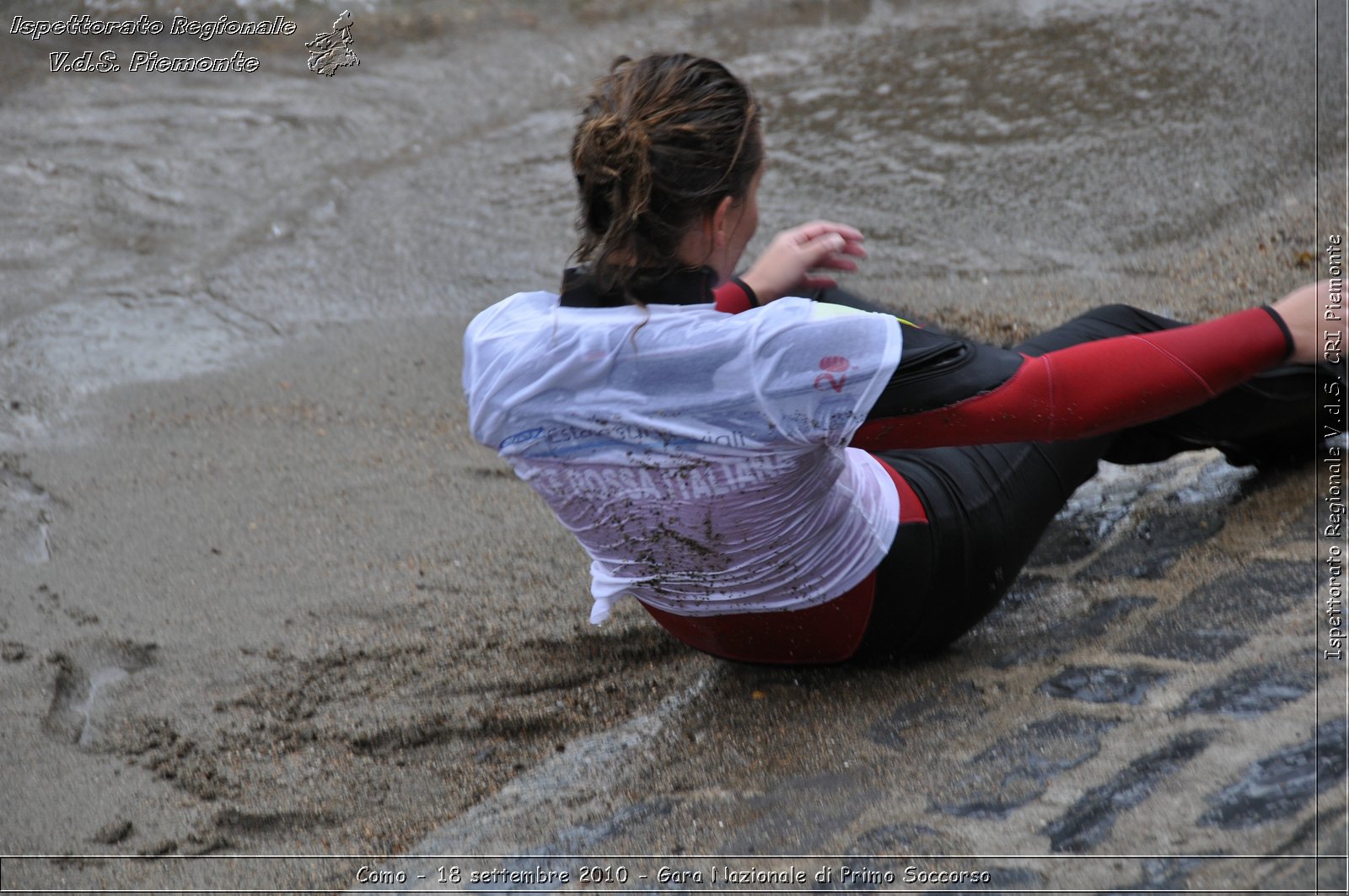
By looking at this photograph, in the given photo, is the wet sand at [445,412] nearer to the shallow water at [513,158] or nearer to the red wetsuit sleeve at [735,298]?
the shallow water at [513,158]

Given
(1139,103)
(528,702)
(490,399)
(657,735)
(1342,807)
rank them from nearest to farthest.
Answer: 1. (1342,807)
2. (490,399)
3. (657,735)
4. (528,702)
5. (1139,103)

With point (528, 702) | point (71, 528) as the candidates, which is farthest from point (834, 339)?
point (71, 528)

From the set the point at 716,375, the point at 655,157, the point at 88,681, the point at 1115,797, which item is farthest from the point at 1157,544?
the point at 88,681

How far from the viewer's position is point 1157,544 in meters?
2.33

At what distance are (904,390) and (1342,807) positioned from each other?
0.72 metres

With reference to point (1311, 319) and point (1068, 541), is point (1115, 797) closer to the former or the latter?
point (1311, 319)

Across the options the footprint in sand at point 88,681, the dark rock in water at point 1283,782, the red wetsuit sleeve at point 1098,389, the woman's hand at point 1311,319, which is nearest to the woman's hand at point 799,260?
the red wetsuit sleeve at point 1098,389

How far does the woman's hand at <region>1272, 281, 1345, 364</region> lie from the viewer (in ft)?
5.33

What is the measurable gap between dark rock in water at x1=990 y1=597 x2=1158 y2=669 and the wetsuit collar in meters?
0.92

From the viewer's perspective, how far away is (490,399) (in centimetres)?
158

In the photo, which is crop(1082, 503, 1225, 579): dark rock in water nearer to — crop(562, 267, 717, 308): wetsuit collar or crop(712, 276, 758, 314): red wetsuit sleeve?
crop(712, 276, 758, 314): red wetsuit sleeve

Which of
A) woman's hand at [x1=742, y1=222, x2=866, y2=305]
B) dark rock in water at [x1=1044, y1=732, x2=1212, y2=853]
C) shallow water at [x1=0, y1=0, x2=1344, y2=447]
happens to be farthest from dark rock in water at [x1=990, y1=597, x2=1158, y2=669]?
shallow water at [x1=0, y1=0, x2=1344, y2=447]

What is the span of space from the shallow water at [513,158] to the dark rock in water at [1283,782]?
246 cm

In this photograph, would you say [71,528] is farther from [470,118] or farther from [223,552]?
[470,118]
